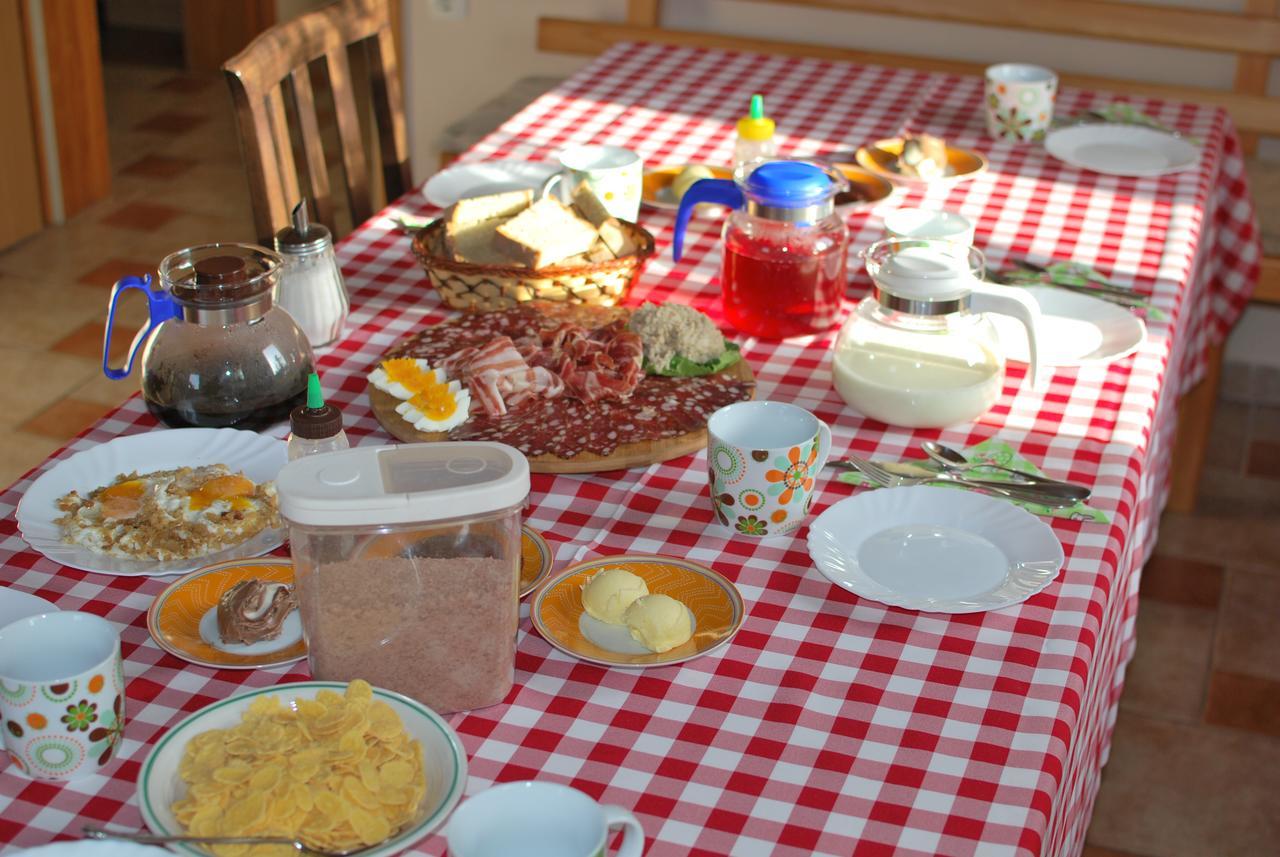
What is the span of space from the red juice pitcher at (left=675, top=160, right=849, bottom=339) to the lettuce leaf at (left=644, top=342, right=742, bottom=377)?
13 centimetres

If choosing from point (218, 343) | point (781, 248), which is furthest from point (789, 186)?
point (218, 343)

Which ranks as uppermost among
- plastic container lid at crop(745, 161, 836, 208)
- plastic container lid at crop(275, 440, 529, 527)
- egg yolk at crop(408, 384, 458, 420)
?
plastic container lid at crop(745, 161, 836, 208)

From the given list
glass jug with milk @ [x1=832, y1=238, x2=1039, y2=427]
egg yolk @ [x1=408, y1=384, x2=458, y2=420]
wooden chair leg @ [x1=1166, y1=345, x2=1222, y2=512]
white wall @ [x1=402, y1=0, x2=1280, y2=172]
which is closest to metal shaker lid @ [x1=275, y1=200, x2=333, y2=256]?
egg yolk @ [x1=408, y1=384, x2=458, y2=420]

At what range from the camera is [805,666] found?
1.10m

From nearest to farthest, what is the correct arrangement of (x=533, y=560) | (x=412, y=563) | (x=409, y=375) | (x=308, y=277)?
(x=412, y=563) < (x=533, y=560) < (x=409, y=375) < (x=308, y=277)

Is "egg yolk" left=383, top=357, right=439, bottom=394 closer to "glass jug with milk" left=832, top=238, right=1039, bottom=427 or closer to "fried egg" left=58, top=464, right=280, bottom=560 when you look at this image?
"fried egg" left=58, top=464, right=280, bottom=560

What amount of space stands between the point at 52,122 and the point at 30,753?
319 cm

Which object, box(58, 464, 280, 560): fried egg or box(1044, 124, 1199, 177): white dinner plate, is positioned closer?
box(58, 464, 280, 560): fried egg

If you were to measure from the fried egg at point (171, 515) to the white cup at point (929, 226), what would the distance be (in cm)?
79

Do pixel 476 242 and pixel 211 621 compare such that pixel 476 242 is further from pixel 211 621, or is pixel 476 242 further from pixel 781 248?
pixel 211 621

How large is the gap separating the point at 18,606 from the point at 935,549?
738 millimetres

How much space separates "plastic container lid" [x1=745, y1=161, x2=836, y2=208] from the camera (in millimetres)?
1526

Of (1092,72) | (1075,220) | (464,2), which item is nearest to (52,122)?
(464,2)

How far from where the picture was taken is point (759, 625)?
45.4 inches
